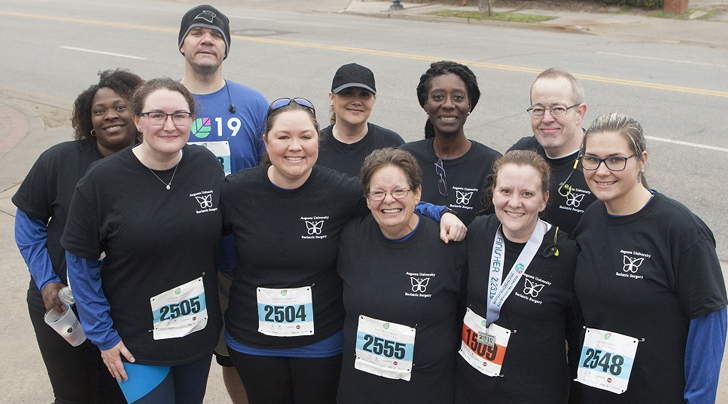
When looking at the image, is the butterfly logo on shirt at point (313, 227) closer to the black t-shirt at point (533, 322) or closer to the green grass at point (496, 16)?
the black t-shirt at point (533, 322)

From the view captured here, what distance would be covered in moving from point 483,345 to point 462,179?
3.12 ft

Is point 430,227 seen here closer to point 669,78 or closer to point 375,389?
point 375,389

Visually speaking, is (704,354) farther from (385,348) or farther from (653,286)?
(385,348)

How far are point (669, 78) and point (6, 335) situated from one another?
1202 cm

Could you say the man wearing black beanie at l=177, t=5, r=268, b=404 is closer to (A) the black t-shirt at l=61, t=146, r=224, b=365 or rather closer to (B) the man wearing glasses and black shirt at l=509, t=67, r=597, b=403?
(A) the black t-shirt at l=61, t=146, r=224, b=365

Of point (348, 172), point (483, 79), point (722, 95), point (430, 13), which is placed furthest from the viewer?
point (430, 13)

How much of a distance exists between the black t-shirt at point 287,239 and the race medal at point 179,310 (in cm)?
20

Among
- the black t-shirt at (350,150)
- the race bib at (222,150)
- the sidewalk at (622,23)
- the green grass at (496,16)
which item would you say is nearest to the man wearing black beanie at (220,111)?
the race bib at (222,150)

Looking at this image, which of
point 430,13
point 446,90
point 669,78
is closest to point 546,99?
point 446,90

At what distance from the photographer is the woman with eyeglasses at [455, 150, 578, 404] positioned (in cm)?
314

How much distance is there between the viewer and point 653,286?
2.92 m

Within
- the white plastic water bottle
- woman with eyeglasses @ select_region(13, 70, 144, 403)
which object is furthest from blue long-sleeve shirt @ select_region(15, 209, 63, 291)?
the white plastic water bottle

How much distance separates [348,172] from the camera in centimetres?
420

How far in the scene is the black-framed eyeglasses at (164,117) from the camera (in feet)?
10.9
